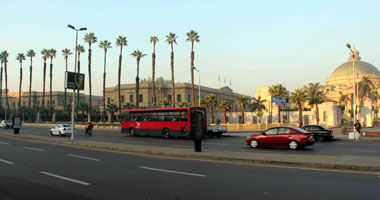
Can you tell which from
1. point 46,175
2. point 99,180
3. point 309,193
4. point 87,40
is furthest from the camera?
point 87,40

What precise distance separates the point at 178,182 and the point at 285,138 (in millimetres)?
11866

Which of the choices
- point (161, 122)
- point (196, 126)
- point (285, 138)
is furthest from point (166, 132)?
point (285, 138)

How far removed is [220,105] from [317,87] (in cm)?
3490

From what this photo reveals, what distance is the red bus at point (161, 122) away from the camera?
28812mm

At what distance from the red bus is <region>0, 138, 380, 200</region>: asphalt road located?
666 inches

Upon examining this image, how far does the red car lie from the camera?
59.6 ft

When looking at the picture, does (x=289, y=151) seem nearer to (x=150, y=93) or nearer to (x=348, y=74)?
(x=150, y=93)

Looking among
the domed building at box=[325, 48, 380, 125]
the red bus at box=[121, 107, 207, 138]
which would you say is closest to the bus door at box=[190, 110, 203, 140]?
the red bus at box=[121, 107, 207, 138]

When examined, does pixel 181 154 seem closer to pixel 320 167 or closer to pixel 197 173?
pixel 197 173

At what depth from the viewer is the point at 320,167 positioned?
11.4 meters

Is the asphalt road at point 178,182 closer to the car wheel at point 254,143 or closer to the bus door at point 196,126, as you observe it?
the bus door at point 196,126

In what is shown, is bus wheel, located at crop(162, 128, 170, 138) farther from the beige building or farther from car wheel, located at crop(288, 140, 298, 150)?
the beige building

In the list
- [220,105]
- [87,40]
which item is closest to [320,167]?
[220,105]

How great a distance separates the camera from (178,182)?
8656 mm
